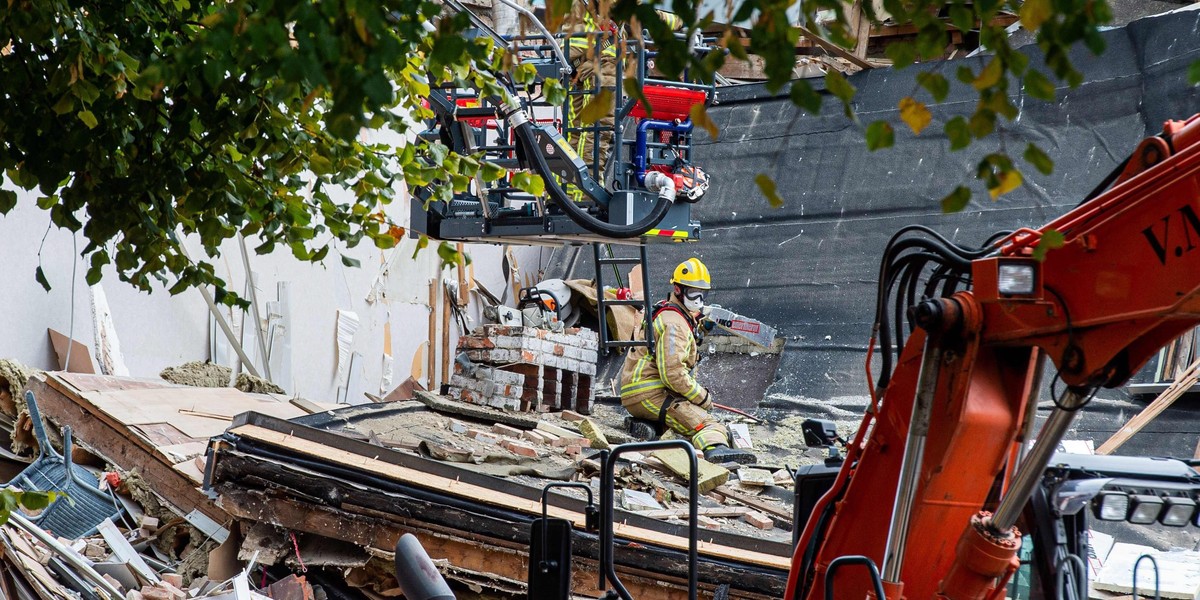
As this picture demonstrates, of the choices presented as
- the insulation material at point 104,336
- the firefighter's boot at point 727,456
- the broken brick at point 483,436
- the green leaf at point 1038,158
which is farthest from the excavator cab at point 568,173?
the green leaf at point 1038,158

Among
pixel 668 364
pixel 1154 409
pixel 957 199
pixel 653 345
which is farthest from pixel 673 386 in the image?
pixel 957 199

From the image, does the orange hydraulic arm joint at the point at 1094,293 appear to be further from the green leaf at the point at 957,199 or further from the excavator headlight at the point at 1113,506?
the green leaf at the point at 957,199

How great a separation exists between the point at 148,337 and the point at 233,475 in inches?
128

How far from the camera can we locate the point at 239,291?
10.1 m

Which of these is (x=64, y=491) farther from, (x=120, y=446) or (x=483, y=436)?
(x=483, y=436)

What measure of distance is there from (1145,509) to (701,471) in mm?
4397

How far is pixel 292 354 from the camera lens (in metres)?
10.9

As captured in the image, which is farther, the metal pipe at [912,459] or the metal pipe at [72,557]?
the metal pipe at [72,557]

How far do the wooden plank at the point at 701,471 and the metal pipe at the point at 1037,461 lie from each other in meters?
4.17

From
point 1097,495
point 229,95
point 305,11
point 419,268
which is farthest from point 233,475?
point 419,268

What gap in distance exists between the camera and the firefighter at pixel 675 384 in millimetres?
9961

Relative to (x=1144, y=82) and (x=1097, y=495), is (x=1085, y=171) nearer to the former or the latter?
(x=1144, y=82)

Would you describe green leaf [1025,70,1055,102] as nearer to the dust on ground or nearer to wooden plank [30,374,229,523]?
wooden plank [30,374,229,523]

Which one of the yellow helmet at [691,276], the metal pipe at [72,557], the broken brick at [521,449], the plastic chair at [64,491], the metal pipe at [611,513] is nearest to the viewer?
the metal pipe at [611,513]
